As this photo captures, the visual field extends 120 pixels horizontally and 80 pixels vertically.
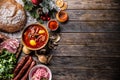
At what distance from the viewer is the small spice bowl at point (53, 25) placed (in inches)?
152

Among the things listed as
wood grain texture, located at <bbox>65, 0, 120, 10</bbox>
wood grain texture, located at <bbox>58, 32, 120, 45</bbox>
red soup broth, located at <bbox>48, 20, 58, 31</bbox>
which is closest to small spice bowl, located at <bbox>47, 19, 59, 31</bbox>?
red soup broth, located at <bbox>48, 20, 58, 31</bbox>

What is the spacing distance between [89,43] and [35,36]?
1.72ft

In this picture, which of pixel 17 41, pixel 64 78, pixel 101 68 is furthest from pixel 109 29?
pixel 17 41

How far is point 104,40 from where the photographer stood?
3912 millimetres

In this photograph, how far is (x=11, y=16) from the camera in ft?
12.5

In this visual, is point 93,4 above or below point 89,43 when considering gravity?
above

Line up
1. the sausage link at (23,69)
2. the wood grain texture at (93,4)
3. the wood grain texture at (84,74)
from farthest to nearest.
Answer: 1. the wood grain texture at (93,4)
2. the wood grain texture at (84,74)
3. the sausage link at (23,69)

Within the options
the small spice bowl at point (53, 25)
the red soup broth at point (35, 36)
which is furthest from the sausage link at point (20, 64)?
the small spice bowl at point (53, 25)

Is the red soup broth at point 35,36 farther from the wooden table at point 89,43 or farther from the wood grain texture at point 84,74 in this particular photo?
the wood grain texture at point 84,74

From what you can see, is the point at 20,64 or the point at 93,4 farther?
the point at 93,4

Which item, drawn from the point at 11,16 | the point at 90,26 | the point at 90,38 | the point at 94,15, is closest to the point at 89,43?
the point at 90,38

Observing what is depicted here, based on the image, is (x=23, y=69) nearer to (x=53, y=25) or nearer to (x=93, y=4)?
(x=53, y=25)

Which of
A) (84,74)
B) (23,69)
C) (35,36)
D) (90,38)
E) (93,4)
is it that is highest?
(93,4)

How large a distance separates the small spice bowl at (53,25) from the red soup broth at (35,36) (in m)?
0.08
